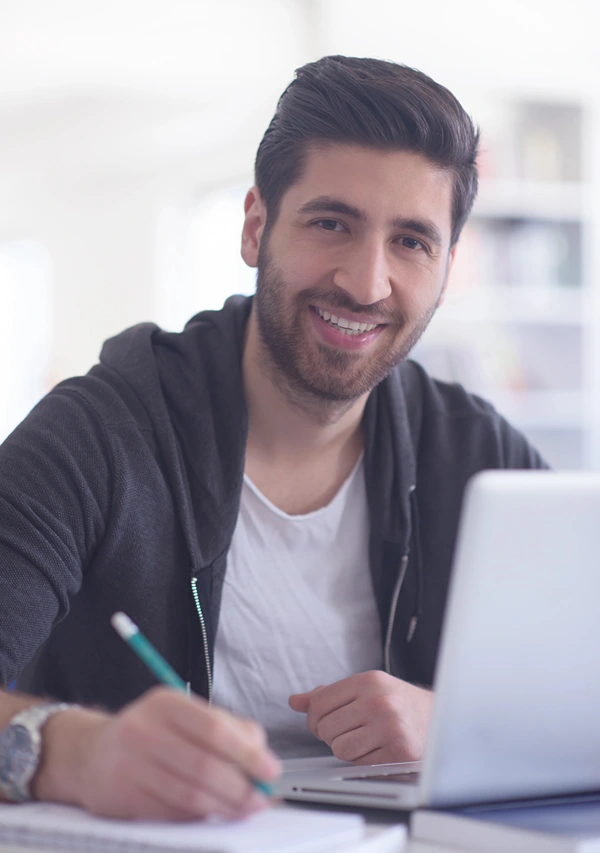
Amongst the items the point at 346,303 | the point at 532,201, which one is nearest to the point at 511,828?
the point at 346,303

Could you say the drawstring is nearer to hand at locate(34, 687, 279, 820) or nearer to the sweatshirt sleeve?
the sweatshirt sleeve

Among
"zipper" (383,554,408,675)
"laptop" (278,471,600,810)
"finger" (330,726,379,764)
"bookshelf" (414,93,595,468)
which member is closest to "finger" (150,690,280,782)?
"laptop" (278,471,600,810)

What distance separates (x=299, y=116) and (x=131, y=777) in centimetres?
106

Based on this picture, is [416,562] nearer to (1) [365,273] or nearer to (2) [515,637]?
(1) [365,273]

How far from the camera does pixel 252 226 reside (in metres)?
1.63

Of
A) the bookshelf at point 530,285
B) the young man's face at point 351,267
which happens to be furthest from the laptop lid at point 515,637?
the bookshelf at point 530,285

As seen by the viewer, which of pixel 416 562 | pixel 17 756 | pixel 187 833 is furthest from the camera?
pixel 416 562

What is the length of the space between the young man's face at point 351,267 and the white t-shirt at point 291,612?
0.20 metres

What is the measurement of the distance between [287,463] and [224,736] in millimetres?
922

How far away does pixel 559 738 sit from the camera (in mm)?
765

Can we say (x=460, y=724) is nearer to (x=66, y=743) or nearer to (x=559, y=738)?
(x=559, y=738)

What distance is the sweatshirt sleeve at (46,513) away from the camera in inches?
44.0

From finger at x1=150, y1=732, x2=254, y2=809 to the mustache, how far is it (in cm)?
89

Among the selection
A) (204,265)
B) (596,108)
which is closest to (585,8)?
(596,108)
